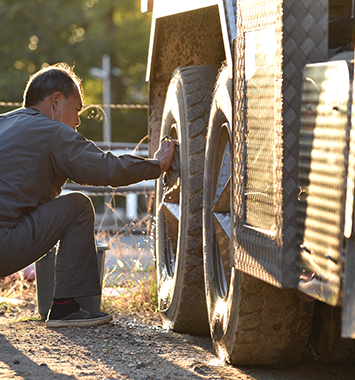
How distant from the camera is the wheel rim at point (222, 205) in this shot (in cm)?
288

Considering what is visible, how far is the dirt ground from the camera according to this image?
2729mm

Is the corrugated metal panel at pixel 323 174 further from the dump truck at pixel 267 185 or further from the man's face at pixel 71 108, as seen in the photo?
the man's face at pixel 71 108

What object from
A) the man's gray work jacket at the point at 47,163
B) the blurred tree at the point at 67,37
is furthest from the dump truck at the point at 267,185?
the blurred tree at the point at 67,37

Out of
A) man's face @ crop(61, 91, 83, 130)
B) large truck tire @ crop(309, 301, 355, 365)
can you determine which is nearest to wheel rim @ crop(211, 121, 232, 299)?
large truck tire @ crop(309, 301, 355, 365)

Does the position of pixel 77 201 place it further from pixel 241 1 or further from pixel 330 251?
pixel 330 251

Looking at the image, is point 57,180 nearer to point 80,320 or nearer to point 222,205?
point 80,320

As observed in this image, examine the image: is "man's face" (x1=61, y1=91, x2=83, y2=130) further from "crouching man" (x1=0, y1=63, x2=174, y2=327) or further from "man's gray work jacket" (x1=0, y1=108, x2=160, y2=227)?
"man's gray work jacket" (x1=0, y1=108, x2=160, y2=227)

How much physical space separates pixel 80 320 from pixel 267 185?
1827mm

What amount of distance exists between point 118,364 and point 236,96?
4.13 ft

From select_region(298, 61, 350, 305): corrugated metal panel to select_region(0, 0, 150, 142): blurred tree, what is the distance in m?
21.6

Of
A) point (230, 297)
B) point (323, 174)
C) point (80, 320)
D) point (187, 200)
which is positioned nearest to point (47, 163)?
point (187, 200)

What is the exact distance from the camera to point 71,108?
3707mm

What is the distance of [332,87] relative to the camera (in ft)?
5.81

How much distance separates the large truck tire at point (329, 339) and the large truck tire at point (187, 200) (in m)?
0.76
